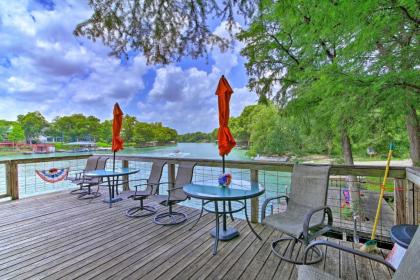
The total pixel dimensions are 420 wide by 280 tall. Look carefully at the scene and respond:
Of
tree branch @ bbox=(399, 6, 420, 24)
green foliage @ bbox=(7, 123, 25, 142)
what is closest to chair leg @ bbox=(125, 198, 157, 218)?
tree branch @ bbox=(399, 6, 420, 24)

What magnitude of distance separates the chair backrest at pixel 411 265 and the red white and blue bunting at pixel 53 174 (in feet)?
21.7

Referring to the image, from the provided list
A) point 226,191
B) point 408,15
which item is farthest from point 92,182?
point 408,15

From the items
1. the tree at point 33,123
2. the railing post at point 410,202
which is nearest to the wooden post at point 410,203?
the railing post at point 410,202

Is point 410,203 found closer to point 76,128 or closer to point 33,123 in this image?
point 76,128

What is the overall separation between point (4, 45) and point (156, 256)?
8351 millimetres

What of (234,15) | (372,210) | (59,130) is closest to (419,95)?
(234,15)

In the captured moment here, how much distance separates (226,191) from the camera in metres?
2.78

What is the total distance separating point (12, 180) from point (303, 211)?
603 cm

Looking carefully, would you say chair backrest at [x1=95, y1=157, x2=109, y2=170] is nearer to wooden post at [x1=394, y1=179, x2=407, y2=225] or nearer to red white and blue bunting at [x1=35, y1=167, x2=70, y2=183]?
red white and blue bunting at [x1=35, y1=167, x2=70, y2=183]

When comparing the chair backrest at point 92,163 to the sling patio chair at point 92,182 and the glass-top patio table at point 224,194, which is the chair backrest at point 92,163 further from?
the glass-top patio table at point 224,194

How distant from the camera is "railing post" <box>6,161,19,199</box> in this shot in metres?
4.91

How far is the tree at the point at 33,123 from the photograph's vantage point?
48.8 ft

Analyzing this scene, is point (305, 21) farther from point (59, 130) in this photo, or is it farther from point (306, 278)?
point (59, 130)

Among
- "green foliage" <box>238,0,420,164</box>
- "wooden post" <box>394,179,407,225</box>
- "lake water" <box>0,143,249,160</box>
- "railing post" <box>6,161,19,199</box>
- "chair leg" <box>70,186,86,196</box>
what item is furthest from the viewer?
"lake water" <box>0,143,249,160</box>
